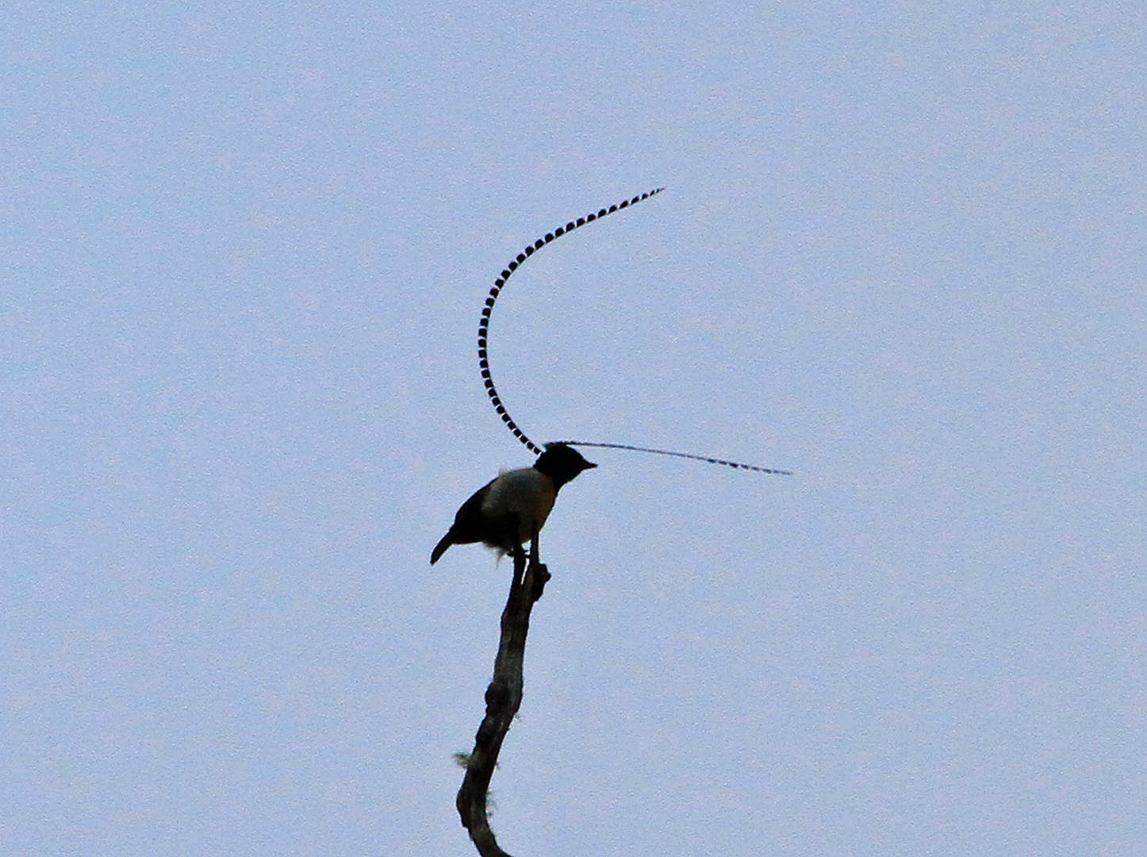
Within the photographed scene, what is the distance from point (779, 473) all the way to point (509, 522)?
256 cm

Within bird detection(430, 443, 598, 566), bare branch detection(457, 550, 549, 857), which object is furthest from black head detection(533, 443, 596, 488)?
bare branch detection(457, 550, 549, 857)

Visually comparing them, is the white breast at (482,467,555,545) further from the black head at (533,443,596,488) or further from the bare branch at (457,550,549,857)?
the bare branch at (457,550,549,857)

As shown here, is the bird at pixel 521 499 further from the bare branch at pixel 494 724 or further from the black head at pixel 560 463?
the bare branch at pixel 494 724

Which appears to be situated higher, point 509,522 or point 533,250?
point 533,250

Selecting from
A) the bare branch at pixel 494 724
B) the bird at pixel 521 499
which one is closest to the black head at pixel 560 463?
the bird at pixel 521 499

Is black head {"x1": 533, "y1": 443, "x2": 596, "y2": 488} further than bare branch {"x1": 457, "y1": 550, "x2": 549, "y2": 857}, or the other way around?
black head {"x1": 533, "y1": 443, "x2": 596, "y2": 488}

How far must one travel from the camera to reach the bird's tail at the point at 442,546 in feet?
65.7

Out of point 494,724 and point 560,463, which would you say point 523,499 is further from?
point 494,724

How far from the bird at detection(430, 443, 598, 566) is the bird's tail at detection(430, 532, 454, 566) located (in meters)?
0.39

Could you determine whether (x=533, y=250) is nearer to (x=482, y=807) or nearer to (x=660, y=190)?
(x=660, y=190)

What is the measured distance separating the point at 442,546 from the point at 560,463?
5.18 ft

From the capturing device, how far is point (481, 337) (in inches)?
738

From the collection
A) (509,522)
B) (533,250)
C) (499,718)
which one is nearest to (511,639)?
(499,718)

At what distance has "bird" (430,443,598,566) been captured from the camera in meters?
19.1
